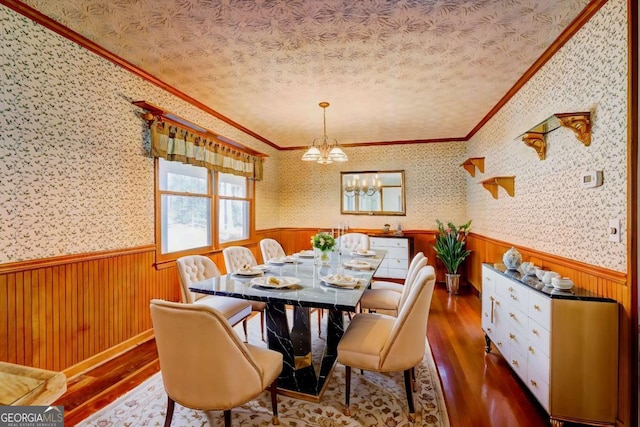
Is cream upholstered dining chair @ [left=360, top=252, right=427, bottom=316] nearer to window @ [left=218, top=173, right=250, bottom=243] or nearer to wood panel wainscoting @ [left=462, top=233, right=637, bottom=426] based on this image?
wood panel wainscoting @ [left=462, top=233, right=637, bottom=426]

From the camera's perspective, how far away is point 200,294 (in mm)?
2711

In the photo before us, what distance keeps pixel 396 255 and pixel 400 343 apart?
11.5 feet

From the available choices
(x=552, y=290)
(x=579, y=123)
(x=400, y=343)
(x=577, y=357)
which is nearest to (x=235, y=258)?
(x=400, y=343)

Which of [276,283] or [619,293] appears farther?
[276,283]

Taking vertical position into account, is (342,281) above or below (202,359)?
above

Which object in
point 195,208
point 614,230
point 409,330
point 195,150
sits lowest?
point 409,330

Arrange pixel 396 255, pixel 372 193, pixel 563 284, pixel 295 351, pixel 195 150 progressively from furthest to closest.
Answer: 1. pixel 372 193
2. pixel 396 255
3. pixel 195 150
4. pixel 295 351
5. pixel 563 284

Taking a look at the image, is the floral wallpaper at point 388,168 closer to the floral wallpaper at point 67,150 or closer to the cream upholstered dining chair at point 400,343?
the floral wallpaper at point 67,150

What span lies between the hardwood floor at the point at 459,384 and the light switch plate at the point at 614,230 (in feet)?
3.92

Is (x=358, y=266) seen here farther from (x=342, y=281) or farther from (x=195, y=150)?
(x=195, y=150)

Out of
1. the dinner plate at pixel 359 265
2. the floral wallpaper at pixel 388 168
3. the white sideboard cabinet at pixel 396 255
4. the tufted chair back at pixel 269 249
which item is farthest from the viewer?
the floral wallpaper at pixel 388 168

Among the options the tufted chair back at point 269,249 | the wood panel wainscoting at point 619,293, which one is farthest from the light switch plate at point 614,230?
the tufted chair back at point 269,249

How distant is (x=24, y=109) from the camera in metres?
2.03

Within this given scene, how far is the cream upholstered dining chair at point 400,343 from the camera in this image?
1752mm
